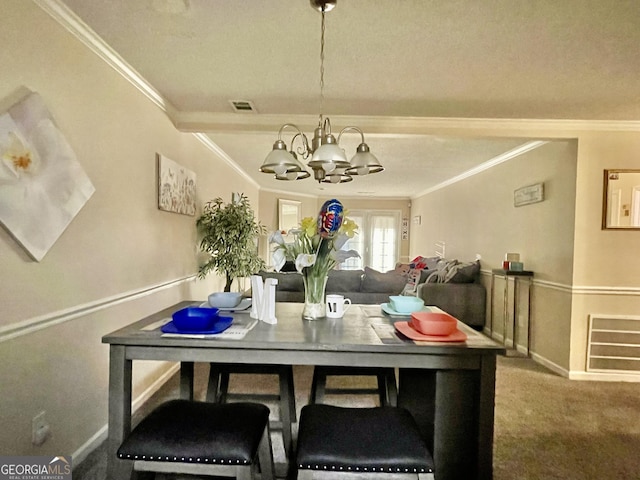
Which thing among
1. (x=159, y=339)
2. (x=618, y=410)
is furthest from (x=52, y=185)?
(x=618, y=410)

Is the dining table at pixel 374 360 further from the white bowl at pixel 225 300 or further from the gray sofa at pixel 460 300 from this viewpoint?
the gray sofa at pixel 460 300

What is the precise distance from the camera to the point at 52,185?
1.67 m

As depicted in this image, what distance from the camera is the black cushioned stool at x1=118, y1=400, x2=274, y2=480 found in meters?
1.15

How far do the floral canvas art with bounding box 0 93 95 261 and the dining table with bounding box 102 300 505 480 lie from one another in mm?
620

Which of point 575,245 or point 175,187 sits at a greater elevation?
point 175,187

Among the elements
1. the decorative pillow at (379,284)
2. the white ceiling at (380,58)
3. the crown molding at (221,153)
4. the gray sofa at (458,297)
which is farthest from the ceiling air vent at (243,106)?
Result: the gray sofa at (458,297)

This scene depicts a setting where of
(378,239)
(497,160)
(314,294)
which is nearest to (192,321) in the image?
(314,294)

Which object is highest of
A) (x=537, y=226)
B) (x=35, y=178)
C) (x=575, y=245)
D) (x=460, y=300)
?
(x=35, y=178)

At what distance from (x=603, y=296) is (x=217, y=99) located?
3725mm

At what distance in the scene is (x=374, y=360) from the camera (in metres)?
1.37

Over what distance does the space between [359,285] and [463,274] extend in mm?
1485

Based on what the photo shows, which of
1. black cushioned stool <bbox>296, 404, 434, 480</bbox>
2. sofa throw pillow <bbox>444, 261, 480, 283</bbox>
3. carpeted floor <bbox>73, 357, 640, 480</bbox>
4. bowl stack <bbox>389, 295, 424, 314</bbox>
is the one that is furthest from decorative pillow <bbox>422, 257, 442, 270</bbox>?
black cushioned stool <bbox>296, 404, 434, 480</bbox>

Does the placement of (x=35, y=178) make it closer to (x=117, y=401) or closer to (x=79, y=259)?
(x=79, y=259)

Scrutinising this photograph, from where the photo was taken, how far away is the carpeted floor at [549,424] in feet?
6.40
